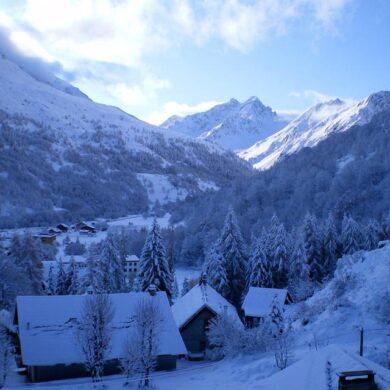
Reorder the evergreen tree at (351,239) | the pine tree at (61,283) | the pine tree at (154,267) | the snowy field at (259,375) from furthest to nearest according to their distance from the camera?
1. the evergreen tree at (351,239)
2. the pine tree at (61,283)
3. the pine tree at (154,267)
4. the snowy field at (259,375)

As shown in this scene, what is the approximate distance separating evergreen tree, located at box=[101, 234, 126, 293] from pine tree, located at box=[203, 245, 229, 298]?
26.7 ft

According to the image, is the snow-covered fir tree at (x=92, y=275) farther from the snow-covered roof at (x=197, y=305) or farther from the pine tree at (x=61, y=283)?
the snow-covered roof at (x=197, y=305)

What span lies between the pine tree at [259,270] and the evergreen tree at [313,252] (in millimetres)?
7164

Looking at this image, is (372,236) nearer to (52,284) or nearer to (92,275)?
(92,275)

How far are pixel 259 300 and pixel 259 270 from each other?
6040mm

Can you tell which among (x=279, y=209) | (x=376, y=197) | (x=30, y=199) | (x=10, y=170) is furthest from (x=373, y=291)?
(x=10, y=170)

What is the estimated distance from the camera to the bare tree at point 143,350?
20.3 m

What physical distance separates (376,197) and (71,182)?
430 feet

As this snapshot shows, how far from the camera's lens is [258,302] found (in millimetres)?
38625

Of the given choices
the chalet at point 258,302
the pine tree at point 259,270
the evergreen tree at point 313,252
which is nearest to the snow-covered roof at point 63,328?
the chalet at point 258,302

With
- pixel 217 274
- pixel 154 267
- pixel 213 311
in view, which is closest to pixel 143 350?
pixel 213 311

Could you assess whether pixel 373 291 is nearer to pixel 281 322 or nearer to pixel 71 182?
pixel 281 322

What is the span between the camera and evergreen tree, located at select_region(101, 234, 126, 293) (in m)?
44.7

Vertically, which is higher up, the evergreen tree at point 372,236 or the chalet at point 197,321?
the evergreen tree at point 372,236
